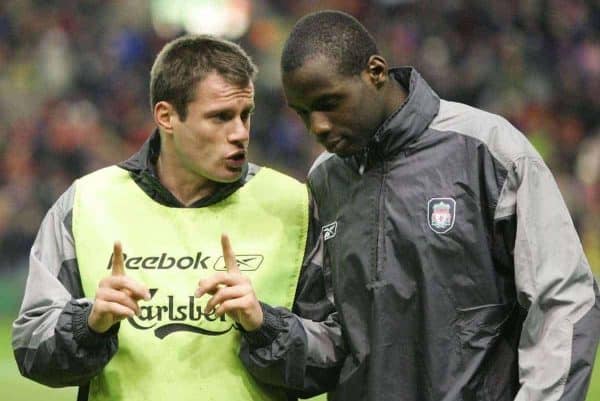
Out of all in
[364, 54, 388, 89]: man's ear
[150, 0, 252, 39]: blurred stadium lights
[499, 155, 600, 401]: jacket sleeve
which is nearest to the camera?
[499, 155, 600, 401]: jacket sleeve

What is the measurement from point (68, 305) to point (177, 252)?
1.30 ft

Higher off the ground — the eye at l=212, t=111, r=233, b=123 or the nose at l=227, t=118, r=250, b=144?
the eye at l=212, t=111, r=233, b=123

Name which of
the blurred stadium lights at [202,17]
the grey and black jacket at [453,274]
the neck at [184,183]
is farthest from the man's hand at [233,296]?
the blurred stadium lights at [202,17]

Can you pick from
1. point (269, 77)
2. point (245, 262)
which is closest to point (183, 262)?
point (245, 262)

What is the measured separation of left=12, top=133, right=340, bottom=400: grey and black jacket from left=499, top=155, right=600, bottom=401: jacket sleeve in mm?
666

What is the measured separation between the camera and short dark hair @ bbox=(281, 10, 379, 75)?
3865 mm

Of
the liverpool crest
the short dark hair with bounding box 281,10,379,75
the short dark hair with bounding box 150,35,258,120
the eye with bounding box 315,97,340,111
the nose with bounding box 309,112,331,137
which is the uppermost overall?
the short dark hair with bounding box 281,10,379,75

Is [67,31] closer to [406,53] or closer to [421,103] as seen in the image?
[406,53]

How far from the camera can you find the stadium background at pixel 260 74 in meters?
14.4

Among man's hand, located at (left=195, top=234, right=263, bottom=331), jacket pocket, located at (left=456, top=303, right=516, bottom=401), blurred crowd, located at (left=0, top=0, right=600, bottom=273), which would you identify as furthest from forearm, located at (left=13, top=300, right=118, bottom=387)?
blurred crowd, located at (left=0, top=0, right=600, bottom=273)

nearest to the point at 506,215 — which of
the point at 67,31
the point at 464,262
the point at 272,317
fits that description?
the point at 464,262

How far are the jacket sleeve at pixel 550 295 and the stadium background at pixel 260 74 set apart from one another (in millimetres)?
9751

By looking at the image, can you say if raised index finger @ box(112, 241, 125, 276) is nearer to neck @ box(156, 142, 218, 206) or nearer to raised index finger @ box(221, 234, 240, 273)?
raised index finger @ box(221, 234, 240, 273)

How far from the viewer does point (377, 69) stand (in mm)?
3914
